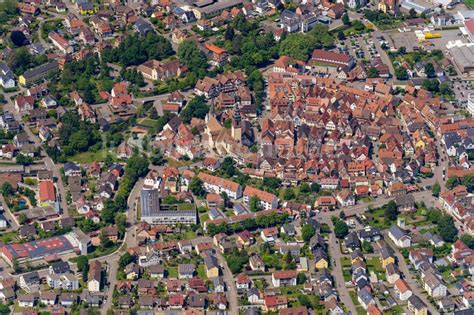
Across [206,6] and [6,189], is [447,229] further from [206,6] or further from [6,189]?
[206,6]

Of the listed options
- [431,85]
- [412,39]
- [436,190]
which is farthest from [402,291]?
[412,39]

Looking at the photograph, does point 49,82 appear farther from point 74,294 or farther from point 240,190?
point 74,294

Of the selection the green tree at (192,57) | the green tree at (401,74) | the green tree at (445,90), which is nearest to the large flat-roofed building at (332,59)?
the green tree at (401,74)

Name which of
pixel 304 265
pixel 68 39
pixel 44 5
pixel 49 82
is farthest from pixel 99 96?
pixel 304 265

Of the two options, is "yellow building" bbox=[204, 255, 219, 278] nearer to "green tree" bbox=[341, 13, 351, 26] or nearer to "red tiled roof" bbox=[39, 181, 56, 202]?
"red tiled roof" bbox=[39, 181, 56, 202]

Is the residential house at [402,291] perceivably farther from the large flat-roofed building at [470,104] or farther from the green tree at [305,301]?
the large flat-roofed building at [470,104]

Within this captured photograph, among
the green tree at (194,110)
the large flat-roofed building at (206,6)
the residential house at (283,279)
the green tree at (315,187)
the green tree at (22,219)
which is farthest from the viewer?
the large flat-roofed building at (206,6)

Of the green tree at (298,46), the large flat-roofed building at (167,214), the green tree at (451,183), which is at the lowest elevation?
the green tree at (298,46)
